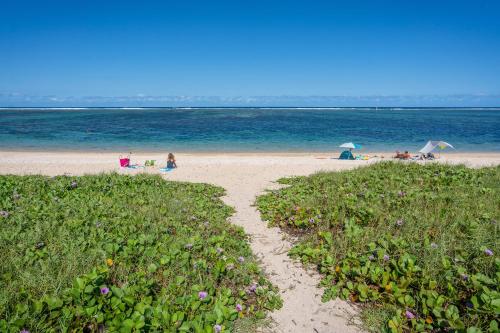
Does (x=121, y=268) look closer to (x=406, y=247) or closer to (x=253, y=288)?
(x=253, y=288)

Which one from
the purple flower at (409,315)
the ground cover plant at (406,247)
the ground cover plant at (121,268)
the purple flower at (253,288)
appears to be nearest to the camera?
the ground cover plant at (121,268)

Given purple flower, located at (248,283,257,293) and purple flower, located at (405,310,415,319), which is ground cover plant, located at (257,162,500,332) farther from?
purple flower, located at (248,283,257,293)

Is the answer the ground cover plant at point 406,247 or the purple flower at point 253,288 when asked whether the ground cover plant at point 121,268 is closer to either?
the purple flower at point 253,288

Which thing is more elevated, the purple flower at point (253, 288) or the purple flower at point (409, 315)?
the purple flower at point (409, 315)

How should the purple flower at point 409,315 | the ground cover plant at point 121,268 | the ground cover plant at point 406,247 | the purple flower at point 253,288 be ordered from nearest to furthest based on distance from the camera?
the ground cover plant at point 121,268
the purple flower at point 409,315
the ground cover plant at point 406,247
the purple flower at point 253,288

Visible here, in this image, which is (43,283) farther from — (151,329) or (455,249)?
(455,249)

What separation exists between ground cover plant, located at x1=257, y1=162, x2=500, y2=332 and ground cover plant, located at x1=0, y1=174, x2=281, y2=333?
4.29 feet

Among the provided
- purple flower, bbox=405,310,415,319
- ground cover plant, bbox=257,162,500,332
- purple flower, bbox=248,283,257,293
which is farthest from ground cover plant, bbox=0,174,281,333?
purple flower, bbox=405,310,415,319

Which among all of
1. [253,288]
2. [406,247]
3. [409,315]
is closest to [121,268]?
[253,288]

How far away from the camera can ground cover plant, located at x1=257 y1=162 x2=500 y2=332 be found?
3.92 m

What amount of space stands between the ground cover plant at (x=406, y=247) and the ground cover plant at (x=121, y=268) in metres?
1.31

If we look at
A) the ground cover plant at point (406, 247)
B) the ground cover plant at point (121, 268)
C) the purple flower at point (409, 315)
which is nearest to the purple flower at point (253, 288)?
the ground cover plant at point (121, 268)

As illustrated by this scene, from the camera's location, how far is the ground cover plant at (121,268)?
10.9 ft

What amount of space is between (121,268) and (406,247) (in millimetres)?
4598
